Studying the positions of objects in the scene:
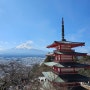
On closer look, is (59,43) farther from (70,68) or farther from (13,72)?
(13,72)

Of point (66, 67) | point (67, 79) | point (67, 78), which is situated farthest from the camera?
point (66, 67)

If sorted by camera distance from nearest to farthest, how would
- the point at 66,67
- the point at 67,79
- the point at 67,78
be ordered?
the point at 67,79 → the point at 67,78 → the point at 66,67

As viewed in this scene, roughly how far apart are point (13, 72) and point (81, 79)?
8375mm

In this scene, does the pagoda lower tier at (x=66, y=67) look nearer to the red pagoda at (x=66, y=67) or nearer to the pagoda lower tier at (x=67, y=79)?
the red pagoda at (x=66, y=67)

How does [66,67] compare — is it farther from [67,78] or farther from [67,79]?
[67,79]

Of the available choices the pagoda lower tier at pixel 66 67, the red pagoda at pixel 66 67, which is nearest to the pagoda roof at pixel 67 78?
the red pagoda at pixel 66 67

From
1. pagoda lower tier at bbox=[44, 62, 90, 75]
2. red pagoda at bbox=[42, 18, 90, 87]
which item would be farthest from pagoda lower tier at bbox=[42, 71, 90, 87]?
pagoda lower tier at bbox=[44, 62, 90, 75]

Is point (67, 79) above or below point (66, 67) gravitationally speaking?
below

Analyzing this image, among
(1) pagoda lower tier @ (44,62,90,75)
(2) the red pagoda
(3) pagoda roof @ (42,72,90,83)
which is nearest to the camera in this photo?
(3) pagoda roof @ (42,72,90,83)

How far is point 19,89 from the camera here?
14.8 m

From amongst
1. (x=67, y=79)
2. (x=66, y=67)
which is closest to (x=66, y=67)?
(x=66, y=67)

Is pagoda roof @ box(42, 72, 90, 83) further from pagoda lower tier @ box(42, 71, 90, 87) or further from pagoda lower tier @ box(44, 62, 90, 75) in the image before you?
pagoda lower tier @ box(44, 62, 90, 75)

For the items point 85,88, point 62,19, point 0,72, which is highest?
point 62,19

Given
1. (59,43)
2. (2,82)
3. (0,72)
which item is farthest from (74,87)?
(2,82)
